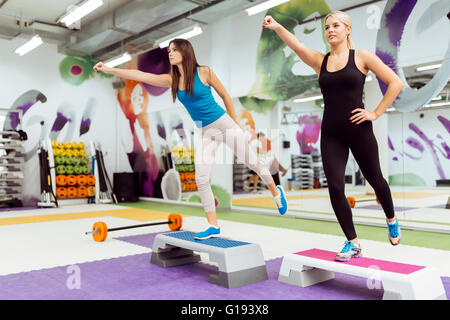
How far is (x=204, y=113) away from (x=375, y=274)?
161cm

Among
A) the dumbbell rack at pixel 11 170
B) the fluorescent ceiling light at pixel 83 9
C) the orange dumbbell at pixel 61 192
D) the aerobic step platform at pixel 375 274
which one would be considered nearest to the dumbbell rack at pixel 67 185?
the orange dumbbell at pixel 61 192

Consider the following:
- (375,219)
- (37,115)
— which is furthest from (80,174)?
(375,219)

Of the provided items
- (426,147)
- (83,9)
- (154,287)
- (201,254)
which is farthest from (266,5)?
(154,287)

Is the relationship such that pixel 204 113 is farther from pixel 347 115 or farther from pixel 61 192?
pixel 61 192

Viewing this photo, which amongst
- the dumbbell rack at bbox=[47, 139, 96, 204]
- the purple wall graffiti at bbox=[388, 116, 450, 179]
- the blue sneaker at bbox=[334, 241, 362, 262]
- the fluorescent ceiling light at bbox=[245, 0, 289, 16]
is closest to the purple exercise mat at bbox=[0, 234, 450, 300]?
the blue sneaker at bbox=[334, 241, 362, 262]

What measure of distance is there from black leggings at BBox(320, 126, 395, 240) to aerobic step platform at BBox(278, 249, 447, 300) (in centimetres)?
28

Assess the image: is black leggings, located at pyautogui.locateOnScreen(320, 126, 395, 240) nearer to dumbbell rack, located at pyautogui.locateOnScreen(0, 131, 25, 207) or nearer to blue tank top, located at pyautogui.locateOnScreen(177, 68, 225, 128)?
blue tank top, located at pyautogui.locateOnScreen(177, 68, 225, 128)

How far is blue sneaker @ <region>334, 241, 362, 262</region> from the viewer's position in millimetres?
2430

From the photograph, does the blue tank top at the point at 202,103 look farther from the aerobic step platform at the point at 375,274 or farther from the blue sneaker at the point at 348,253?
the blue sneaker at the point at 348,253

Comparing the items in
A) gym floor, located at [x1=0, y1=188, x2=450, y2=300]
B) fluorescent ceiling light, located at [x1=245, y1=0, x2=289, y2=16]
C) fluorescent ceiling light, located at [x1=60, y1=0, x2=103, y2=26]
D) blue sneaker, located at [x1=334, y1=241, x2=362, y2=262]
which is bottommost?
gym floor, located at [x1=0, y1=188, x2=450, y2=300]

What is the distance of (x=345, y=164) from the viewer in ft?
8.28
